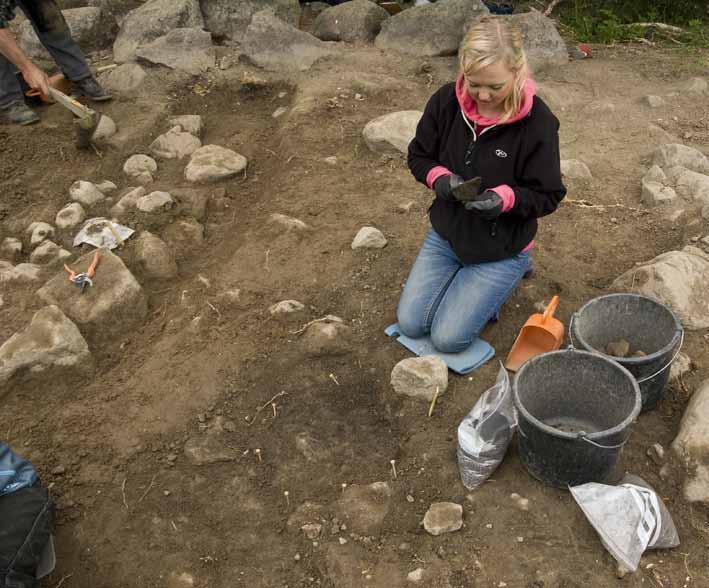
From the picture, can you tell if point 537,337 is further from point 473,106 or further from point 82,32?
point 82,32

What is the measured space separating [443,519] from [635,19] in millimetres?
5690

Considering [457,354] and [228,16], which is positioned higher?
[228,16]

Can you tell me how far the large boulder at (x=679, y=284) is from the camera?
2854mm

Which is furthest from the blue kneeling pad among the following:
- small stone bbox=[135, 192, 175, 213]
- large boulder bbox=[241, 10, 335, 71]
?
large boulder bbox=[241, 10, 335, 71]

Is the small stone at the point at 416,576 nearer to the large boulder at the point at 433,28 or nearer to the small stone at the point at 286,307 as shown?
the small stone at the point at 286,307

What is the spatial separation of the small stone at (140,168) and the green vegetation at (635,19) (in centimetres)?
395

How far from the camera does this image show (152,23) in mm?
5668

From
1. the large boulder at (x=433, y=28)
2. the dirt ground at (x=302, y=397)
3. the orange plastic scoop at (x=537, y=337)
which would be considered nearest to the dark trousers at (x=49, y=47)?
the dirt ground at (x=302, y=397)

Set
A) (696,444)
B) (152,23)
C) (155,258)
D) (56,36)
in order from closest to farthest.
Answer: (696,444), (155,258), (56,36), (152,23)

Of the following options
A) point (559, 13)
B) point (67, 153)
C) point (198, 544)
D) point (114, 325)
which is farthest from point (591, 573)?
point (559, 13)

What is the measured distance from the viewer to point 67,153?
4.46m

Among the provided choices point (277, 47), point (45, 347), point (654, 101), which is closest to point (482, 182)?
point (45, 347)

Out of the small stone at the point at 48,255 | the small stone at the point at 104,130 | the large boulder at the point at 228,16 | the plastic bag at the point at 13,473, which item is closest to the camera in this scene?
the plastic bag at the point at 13,473

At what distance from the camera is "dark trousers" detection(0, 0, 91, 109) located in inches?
182
